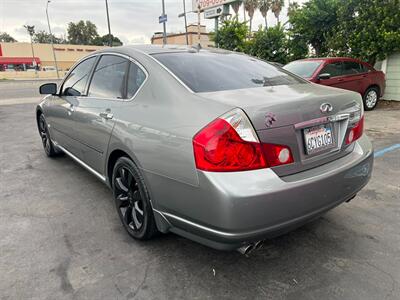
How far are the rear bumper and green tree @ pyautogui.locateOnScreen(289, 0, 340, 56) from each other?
10.5m

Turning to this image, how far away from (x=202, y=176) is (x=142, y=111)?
34.1 inches

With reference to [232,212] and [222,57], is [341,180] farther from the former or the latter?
[222,57]

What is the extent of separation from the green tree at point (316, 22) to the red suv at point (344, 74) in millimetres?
2495

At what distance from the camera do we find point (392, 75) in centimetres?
1079

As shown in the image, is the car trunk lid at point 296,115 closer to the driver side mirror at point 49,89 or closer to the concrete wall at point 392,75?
the driver side mirror at point 49,89

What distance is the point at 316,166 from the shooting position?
7.43 ft

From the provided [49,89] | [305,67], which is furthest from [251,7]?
[49,89]

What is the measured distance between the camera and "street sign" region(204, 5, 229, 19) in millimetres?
17600

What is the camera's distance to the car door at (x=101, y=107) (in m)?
2.98

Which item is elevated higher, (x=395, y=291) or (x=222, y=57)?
(x=222, y=57)

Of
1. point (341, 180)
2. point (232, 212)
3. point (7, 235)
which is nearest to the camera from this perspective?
point (232, 212)

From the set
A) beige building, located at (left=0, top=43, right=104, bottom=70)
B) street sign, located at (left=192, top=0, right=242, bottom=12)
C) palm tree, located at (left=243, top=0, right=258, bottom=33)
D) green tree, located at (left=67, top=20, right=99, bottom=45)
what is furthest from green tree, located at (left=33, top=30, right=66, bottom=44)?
street sign, located at (left=192, top=0, right=242, bottom=12)

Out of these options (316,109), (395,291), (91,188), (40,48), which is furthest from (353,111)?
(40,48)

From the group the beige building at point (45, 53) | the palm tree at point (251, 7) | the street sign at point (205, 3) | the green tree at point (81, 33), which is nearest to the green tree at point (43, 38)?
the green tree at point (81, 33)
